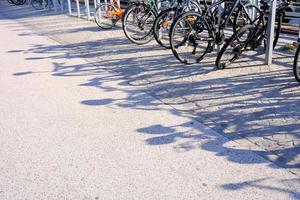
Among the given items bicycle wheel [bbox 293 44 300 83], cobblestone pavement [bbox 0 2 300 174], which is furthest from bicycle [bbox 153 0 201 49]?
bicycle wheel [bbox 293 44 300 83]

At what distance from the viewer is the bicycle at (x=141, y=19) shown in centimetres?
838

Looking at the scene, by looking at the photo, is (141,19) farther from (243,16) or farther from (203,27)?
(243,16)

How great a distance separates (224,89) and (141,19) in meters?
3.84

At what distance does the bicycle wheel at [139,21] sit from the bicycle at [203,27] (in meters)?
1.90

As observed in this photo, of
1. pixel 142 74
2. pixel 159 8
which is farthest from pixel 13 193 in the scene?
pixel 159 8

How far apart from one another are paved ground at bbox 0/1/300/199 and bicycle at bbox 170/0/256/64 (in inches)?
17.1

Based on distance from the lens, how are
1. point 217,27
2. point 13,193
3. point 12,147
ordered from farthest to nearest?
point 217,27
point 12,147
point 13,193

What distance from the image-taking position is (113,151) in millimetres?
3752

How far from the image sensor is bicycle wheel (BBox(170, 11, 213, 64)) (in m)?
6.25

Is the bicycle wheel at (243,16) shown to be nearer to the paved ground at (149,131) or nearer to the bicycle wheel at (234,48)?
the bicycle wheel at (234,48)

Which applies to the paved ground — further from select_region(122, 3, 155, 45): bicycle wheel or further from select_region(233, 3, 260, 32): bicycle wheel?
select_region(122, 3, 155, 45): bicycle wheel

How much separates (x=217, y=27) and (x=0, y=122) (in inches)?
155

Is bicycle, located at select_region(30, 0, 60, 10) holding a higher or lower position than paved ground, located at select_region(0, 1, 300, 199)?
higher

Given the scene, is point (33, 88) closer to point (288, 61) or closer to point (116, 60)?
point (116, 60)
